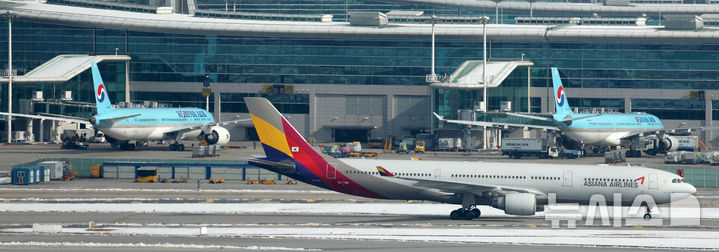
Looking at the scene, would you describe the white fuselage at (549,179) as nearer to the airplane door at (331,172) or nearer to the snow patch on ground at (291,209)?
the airplane door at (331,172)

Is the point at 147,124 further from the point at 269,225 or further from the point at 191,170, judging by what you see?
the point at 269,225

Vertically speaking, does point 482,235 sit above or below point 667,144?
below

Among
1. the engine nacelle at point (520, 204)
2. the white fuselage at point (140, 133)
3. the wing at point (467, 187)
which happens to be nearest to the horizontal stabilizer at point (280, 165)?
the wing at point (467, 187)

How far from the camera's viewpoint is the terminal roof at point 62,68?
124 meters

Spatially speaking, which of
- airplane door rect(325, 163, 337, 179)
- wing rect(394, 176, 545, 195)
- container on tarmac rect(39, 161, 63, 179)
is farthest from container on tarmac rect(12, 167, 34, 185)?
wing rect(394, 176, 545, 195)

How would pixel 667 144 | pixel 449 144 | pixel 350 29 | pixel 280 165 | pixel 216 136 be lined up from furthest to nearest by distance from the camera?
pixel 350 29, pixel 449 144, pixel 216 136, pixel 667 144, pixel 280 165

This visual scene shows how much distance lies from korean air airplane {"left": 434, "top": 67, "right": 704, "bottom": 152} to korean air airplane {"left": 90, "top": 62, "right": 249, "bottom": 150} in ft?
84.6

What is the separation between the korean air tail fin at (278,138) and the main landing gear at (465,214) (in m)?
7.80

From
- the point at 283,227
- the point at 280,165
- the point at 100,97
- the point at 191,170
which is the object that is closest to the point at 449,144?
the point at 100,97

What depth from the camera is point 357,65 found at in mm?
132000

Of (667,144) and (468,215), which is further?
(667,144)

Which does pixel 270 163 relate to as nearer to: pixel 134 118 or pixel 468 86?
A: pixel 134 118

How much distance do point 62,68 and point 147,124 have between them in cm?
2800

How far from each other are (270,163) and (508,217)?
1376cm
